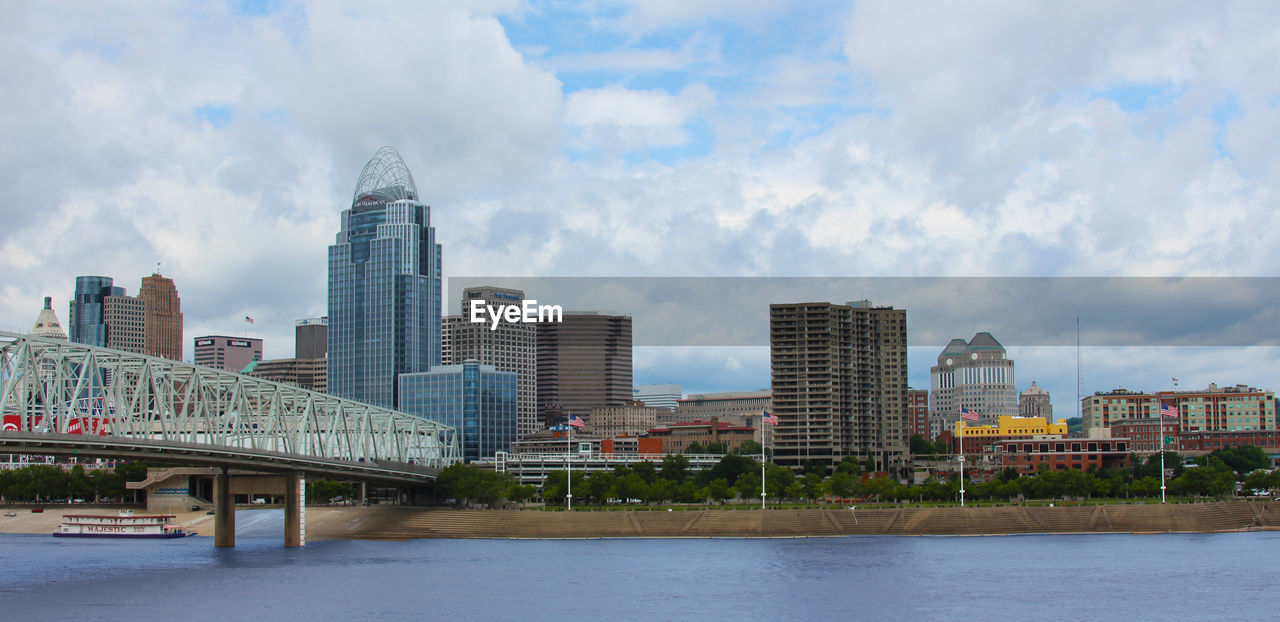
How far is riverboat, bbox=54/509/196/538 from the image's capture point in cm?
17088

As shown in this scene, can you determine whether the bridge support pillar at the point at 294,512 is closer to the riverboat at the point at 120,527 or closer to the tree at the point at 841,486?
the riverboat at the point at 120,527

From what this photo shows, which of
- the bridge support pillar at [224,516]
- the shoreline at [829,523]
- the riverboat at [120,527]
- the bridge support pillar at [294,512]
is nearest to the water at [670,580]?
the bridge support pillar at [224,516]

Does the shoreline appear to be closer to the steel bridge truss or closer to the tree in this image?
the steel bridge truss

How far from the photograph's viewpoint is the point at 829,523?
508 ft

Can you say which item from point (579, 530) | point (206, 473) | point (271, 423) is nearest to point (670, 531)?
point (579, 530)

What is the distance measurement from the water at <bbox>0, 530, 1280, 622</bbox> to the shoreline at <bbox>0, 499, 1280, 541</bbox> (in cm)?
680

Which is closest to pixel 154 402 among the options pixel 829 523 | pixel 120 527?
pixel 120 527

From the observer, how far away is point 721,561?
121m

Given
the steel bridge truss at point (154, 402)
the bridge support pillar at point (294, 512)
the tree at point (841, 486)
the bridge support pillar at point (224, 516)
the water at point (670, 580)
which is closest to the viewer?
the water at point (670, 580)

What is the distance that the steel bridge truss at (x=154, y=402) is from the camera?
100 m

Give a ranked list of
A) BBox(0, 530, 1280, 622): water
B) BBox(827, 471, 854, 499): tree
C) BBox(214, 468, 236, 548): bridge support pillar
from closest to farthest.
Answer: BBox(0, 530, 1280, 622): water < BBox(214, 468, 236, 548): bridge support pillar < BBox(827, 471, 854, 499): tree

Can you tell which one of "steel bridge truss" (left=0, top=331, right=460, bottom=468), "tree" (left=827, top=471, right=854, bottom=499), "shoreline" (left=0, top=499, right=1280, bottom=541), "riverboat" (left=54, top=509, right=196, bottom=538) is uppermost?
"steel bridge truss" (left=0, top=331, right=460, bottom=468)

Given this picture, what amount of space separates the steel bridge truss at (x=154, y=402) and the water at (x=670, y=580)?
12.6 meters

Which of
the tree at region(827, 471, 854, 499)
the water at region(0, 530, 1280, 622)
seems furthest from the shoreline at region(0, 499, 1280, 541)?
the tree at region(827, 471, 854, 499)
